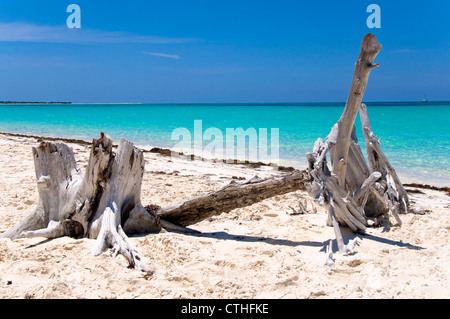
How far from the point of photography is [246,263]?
348 centimetres

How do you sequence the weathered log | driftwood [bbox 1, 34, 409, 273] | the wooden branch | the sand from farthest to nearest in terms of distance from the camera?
the weathered log → driftwood [bbox 1, 34, 409, 273] → the wooden branch → the sand

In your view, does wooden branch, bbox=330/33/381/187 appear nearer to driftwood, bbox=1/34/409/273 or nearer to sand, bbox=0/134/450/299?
driftwood, bbox=1/34/409/273

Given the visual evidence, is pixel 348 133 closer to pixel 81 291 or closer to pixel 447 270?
pixel 447 270

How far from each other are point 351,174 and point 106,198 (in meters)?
2.92

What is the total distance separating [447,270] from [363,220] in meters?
1.21

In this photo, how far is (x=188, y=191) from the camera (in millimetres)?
6547

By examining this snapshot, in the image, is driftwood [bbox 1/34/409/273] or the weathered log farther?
the weathered log

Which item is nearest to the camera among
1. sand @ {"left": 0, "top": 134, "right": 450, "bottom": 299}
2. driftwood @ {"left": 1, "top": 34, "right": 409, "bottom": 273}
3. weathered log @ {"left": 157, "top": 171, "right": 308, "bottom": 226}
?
sand @ {"left": 0, "top": 134, "right": 450, "bottom": 299}

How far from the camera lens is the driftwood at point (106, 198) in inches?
149

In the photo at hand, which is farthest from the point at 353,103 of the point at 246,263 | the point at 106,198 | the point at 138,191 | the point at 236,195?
the point at 106,198

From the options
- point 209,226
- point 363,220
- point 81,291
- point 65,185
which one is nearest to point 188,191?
point 209,226

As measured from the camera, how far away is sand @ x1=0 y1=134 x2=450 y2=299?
2951 mm

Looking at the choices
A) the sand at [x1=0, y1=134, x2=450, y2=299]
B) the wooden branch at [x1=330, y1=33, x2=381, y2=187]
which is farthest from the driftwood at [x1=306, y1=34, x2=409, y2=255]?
the sand at [x1=0, y1=134, x2=450, y2=299]

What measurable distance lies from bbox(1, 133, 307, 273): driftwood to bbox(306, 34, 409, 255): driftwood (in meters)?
0.36
